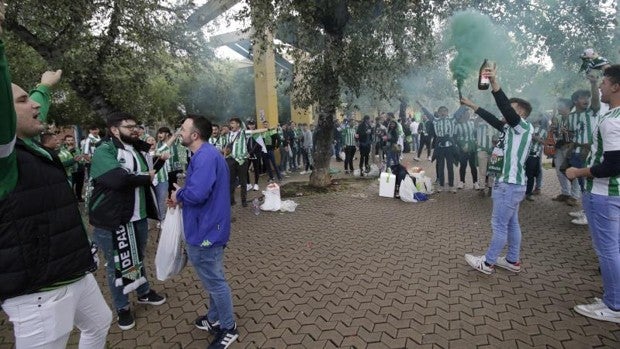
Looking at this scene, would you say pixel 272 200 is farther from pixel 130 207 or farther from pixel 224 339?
pixel 224 339

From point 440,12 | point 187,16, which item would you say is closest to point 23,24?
point 187,16

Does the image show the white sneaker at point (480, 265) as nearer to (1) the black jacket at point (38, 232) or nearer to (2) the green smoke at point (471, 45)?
(2) the green smoke at point (471, 45)

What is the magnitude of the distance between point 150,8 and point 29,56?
23.2 feet

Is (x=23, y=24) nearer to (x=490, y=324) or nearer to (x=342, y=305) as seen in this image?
(x=342, y=305)

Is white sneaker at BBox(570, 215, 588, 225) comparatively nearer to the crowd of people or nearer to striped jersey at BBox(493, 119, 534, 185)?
the crowd of people

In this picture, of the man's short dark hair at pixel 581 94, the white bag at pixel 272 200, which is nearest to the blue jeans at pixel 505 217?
the man's short dark hair at pixel 581 94

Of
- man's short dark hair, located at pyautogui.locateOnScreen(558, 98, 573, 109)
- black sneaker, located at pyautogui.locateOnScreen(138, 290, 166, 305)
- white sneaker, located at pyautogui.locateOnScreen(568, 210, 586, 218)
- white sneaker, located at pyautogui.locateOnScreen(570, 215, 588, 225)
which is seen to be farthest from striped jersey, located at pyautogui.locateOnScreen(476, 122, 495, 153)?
black sneaker, located at pyautogui.locateOnScreen(138, 290, 166, 305)

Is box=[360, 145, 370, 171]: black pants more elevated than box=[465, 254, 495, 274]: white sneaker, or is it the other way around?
box=[360, 145, 370, 171]: black pants

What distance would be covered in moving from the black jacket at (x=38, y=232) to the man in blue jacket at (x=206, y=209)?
3.06ft

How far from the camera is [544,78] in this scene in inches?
336

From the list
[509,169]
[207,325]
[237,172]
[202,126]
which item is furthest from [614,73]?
[237,172]

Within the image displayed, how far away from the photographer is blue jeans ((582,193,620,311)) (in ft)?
10.8

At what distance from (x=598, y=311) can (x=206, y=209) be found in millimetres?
3985

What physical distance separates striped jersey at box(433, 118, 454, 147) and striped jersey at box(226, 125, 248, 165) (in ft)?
17.1
